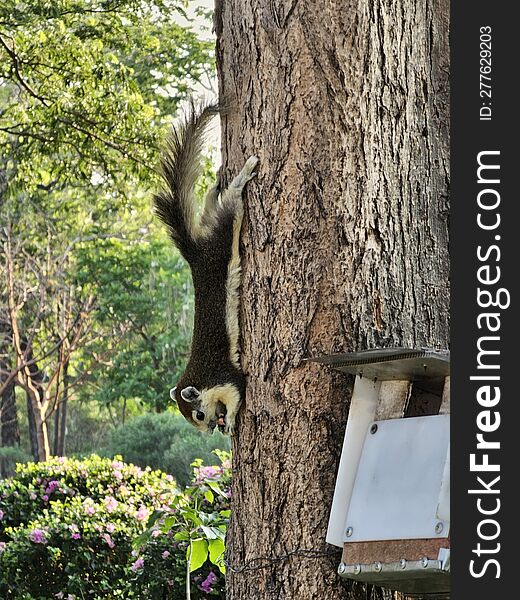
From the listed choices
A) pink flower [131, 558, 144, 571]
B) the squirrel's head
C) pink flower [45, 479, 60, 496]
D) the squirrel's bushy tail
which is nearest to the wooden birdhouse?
the squirrel's head

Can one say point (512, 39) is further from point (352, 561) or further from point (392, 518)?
point (352, 561)

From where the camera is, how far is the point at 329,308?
2.24 m

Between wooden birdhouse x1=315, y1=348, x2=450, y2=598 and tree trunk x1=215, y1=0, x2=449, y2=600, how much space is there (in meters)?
0.10

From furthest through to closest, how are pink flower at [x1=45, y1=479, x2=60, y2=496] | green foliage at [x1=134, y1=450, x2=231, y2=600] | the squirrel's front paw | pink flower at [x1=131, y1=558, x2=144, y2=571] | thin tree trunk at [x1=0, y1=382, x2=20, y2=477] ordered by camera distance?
thin tree trunk at [x1=0, y1=382, x2=20, y2=477]
pink flower at [x1=45, y1=479, x2=60, y2=496]
pink flower at [x1=131, y1=558, x2=144, y2=571]
green foliage at [x1=134, y1=450, x2=231, y2=600]
the squirrel's front paw

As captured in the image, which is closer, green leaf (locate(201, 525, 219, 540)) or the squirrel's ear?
the squirrel's ear

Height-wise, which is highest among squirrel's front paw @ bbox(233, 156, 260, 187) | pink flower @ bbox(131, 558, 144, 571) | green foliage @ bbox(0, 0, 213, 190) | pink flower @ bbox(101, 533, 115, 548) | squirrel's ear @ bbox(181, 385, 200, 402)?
green foliage @ bbox(0, 0, 213, 190)

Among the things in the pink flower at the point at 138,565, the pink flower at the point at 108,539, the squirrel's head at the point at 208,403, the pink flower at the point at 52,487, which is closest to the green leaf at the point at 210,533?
the squirrel's head at the point at 208,403

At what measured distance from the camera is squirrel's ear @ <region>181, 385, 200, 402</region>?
2680mm

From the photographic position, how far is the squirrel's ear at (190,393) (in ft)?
8.79

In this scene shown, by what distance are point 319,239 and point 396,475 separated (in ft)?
1.96

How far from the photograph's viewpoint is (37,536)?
5.77 m

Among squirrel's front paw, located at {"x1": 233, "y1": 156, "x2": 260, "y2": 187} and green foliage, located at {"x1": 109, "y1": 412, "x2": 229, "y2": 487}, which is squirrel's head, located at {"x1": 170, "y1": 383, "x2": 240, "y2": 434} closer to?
squirrel's front paw, located at {"x1": 233, "y1": 156, "x2": 260, "y2": 187}

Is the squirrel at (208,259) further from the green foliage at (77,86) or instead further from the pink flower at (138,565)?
the green foliage at (77,86)

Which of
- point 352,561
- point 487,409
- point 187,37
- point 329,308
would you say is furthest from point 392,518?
point 187,37
